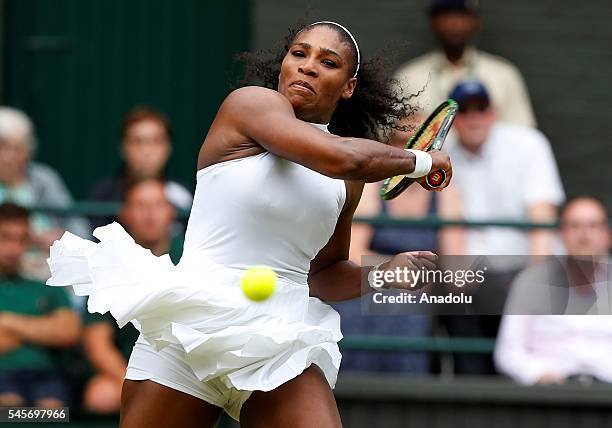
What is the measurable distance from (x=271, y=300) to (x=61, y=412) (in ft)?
10.1

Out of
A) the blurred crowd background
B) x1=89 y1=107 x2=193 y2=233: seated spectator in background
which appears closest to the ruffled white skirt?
the blurred crowd background

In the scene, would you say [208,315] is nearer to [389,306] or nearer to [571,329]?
[389,306]

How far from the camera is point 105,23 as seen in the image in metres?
9.52

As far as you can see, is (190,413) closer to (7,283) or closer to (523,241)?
(7,283)

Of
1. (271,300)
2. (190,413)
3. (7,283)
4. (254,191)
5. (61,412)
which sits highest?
(254,191)

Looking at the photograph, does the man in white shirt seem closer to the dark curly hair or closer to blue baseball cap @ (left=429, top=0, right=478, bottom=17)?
blue baseball cap @ (left=429, top=0, right=478, bottom=17)

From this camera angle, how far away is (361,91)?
5047mm

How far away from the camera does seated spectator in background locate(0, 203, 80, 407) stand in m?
7.24

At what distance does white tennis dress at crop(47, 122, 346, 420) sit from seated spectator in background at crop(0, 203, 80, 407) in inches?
104

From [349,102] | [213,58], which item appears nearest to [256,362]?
[349,102]

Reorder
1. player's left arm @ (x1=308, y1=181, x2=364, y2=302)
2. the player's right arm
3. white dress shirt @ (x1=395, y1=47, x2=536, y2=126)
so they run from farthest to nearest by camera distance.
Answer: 1. white dress shirt @ (x1=395, y1=47, x2=536, y2=126)
2. player's left arm @ (x1=308, y1=181, x2=364, y2=302)
3. the player's right arm

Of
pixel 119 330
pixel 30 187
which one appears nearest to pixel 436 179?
pixel 119 330

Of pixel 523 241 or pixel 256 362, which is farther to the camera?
pixel 523 241

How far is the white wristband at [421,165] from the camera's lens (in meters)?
4.46
